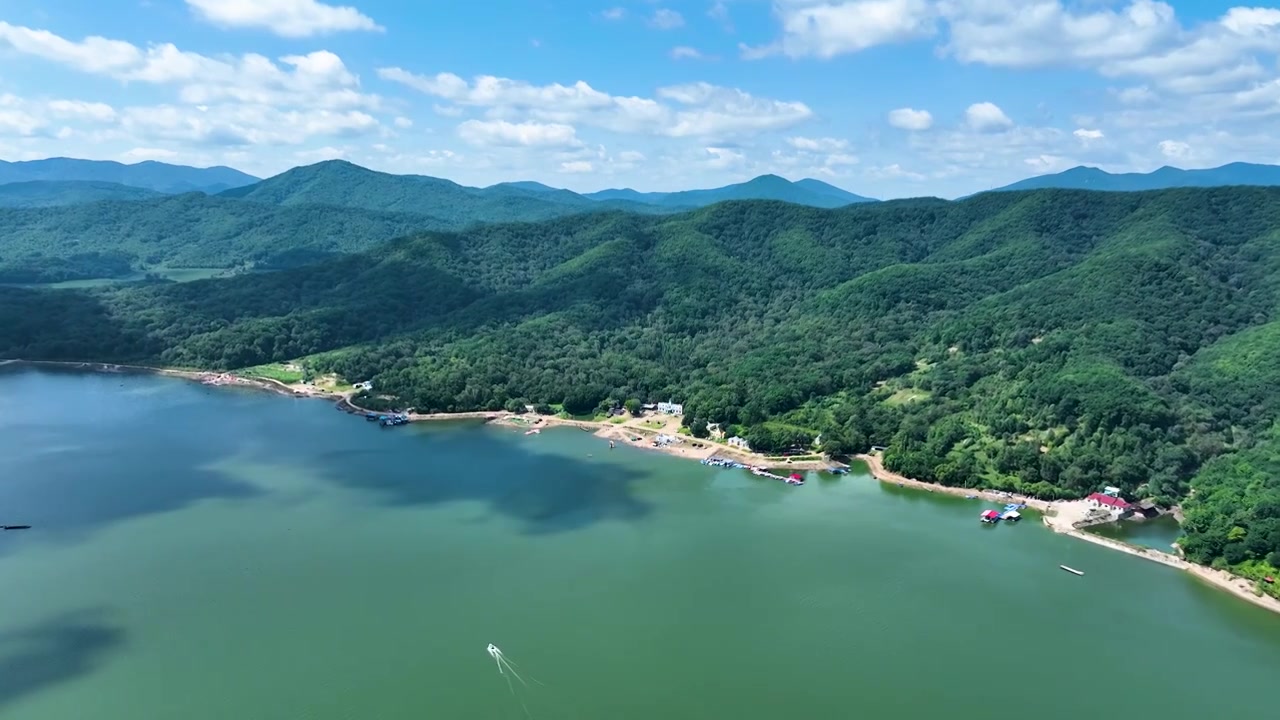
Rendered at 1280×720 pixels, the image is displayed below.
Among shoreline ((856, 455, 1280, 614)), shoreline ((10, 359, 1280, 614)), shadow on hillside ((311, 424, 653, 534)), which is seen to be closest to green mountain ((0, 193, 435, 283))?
shoreline ((10, 359, 1280, 614))

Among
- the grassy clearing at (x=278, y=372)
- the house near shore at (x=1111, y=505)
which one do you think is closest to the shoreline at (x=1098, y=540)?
the house near shore at (x=1111, y=505)

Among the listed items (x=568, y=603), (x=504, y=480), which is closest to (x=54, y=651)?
(x=568, y=603)

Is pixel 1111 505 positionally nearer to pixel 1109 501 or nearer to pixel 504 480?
pixel 1109 501

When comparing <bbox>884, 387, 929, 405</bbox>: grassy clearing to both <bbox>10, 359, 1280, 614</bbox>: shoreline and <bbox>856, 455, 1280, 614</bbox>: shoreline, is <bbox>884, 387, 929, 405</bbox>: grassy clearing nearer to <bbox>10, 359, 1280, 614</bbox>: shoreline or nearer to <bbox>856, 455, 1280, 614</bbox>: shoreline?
<bbox>10, 359, 1280, 614</bbox>: shoreline

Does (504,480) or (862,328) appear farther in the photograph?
(862,328)

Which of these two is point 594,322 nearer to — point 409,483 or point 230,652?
point 409,483
